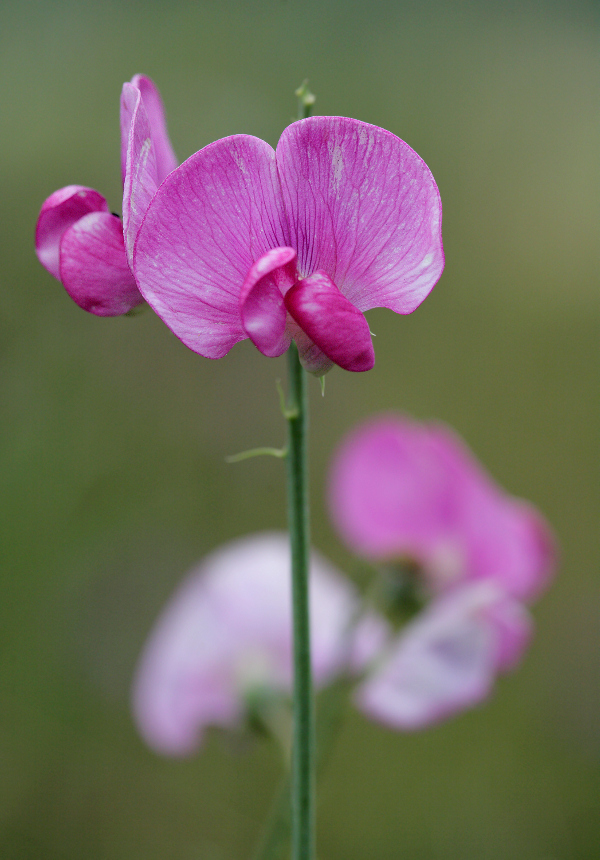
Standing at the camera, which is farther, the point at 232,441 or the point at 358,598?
the point at 232,441

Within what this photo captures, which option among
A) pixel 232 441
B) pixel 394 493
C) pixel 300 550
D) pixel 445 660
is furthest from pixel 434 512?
pixel 232 441

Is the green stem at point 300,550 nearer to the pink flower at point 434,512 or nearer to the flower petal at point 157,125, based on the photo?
the flower petal at point 157,125

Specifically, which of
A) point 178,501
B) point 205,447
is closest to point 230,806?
point 178,501

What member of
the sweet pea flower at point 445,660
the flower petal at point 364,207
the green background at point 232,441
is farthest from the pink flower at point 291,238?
the green background at point 232,441

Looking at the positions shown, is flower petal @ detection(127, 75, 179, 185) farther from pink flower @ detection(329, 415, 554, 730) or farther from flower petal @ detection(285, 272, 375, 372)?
pink flower @ detection(329, 415, 554, 730)

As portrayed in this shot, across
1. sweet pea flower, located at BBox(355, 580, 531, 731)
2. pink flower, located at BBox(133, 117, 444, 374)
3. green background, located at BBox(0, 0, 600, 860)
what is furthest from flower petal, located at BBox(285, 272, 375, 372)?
green background, located at BBox(0, 0, 600, 860)

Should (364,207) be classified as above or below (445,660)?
above

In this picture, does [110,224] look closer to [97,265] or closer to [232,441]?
[97,265]
